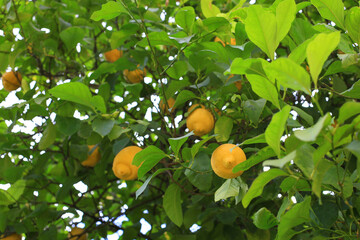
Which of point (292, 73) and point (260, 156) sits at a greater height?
point (292, 73)

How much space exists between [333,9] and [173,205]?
0.72m

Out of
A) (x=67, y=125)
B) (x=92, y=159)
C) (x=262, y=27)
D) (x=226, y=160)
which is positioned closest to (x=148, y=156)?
(x=226, y=160)

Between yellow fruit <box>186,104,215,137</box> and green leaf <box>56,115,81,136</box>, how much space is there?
38 centimetres

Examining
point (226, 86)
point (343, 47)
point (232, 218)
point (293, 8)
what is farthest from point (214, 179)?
point (293, 8)

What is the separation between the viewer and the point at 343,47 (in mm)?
1104

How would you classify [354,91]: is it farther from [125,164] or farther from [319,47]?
[125,164]

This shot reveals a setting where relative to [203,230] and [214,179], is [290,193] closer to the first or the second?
[214,179]

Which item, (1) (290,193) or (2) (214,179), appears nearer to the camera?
(1) (290,193)

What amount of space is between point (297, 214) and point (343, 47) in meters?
0.45

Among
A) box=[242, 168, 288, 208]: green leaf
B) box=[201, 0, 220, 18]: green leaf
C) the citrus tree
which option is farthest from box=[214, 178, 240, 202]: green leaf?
box=[201, 0, 220, 18]: green leaf

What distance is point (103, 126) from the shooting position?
132 centimetres

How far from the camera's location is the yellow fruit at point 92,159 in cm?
187

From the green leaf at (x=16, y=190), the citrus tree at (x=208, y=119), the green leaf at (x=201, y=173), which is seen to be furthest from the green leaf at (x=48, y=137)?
the green leaf at (x=201, y=173)

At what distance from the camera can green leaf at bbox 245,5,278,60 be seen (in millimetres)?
919
